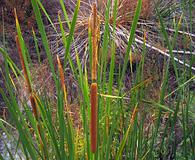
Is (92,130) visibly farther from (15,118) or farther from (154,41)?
(154,41)

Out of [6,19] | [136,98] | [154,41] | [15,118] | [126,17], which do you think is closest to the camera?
[15,118]

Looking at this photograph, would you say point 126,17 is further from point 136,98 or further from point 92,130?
point 92,130

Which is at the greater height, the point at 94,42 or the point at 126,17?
the point at 94,42

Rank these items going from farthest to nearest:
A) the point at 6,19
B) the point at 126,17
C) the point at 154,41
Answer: the point at 6,19
the point at 126,17
the point at 154,41

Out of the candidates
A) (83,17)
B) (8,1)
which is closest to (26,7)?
(8,1)

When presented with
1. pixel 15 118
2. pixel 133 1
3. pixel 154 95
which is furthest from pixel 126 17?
pixel 15 118

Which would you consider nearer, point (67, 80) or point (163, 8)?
point (67, 80)

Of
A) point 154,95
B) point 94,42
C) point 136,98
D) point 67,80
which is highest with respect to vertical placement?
point 94,42
